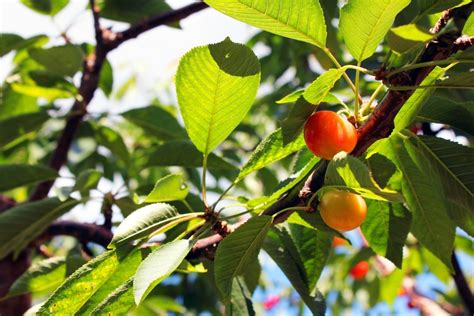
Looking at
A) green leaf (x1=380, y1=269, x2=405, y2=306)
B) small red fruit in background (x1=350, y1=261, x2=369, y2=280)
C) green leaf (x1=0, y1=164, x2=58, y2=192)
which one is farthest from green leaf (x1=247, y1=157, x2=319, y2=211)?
small red fruit in background (x1=350, y1=261, x2=369, y2=280)

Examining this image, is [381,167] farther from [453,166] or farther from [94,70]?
[94,70]

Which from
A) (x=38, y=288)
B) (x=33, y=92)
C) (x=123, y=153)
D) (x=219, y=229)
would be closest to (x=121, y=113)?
(x=123, y=153)

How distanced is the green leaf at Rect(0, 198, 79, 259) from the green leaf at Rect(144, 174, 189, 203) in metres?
0.39

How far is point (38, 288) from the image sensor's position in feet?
3.95

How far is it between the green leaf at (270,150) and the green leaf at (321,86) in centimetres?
8

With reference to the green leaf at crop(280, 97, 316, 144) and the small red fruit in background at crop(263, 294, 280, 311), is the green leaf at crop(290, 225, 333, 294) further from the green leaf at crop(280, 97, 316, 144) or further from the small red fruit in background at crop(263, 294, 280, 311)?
the small red fruit in background at crop(263, 294, 280, 311)

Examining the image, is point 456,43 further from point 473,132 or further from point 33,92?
point 33,92

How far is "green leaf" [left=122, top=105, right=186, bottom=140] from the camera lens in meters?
1.61

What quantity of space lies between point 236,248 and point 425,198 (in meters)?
0.32

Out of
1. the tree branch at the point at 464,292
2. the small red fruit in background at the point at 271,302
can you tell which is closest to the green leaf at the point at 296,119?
the tree branch at the point at 464,292

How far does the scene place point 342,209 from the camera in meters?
0.77

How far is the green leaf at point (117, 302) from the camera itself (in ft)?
2.61

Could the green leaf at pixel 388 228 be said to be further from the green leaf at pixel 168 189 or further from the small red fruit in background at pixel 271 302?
the small red fruit in background at pixel 271 302

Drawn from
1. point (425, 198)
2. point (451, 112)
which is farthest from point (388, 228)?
point (451, 112)
